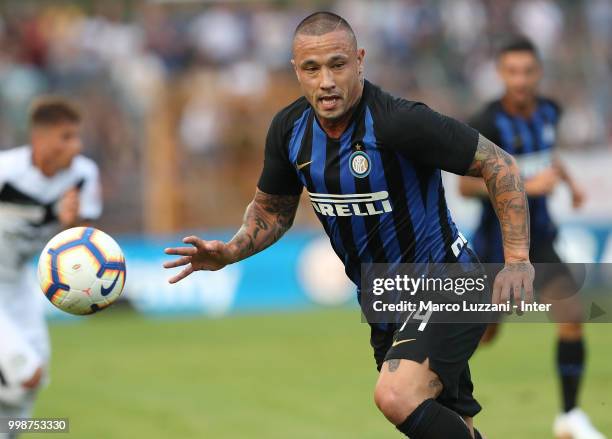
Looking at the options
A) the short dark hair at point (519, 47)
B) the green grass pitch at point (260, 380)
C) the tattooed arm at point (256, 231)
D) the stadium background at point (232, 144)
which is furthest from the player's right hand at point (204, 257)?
the stadium background at point (232, 144)

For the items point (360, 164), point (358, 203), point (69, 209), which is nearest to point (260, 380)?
point (69, 209)

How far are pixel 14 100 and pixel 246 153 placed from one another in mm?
3761

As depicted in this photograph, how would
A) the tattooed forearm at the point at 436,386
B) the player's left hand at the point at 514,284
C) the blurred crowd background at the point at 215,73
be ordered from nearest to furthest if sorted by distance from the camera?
the player's left hand at the point at 514,284 < the tattooed forearm at the point at 436,386 < the blurred crowd background at the point at 215,73

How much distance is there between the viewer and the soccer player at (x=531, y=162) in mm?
8695

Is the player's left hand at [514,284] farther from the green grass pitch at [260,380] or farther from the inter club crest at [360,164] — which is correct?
the green grass pitch at [260,380]

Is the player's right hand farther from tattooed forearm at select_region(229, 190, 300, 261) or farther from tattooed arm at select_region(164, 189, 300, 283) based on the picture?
tattooed forearm at select_region(229, 190, 300, 261)

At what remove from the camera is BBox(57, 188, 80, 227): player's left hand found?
25.2 ft

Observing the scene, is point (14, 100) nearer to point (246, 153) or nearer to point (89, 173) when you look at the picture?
point (246, 153)

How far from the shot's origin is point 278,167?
5977mm

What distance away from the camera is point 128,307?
634 inches

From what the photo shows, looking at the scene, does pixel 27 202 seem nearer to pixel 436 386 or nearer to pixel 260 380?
pixel 436 386

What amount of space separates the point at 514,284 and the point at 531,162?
13.3 ft

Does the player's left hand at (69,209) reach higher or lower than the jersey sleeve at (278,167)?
higher

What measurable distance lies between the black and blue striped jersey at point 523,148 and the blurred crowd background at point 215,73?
793 cm
